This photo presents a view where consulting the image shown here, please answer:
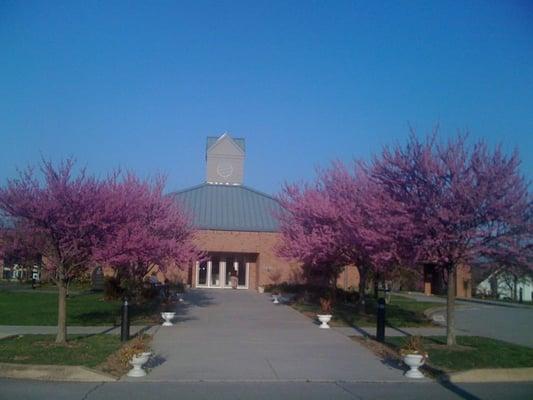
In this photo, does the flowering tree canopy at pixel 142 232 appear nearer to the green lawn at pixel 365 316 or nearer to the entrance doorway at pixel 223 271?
the green lawn at pixel 365 316

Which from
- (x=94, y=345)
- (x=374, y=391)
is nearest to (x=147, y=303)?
(x=94, y=345)

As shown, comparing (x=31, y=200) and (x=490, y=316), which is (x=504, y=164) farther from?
(x=490, y=316)

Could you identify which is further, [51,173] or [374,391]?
[51,173]

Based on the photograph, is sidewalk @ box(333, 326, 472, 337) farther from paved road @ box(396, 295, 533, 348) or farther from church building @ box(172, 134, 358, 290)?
church building @ box(172, 134, 358, 290)

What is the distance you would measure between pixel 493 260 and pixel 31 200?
10.5 meters

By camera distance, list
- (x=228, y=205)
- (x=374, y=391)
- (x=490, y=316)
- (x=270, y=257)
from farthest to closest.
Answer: (x=228, y=205), (x=270, y=257), (x=490, y=316), (x=374, y=391)

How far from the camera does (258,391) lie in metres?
10.0

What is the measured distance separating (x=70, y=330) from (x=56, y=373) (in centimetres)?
709

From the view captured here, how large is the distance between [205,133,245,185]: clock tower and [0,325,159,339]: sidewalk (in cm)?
3067

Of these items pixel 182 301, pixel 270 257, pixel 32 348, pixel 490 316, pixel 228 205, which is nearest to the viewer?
pixel 32 348

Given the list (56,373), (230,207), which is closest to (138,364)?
(56,373)

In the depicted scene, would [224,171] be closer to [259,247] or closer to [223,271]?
[223,271]

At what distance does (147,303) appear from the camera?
27.3 metres

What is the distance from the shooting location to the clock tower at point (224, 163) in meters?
49.0
